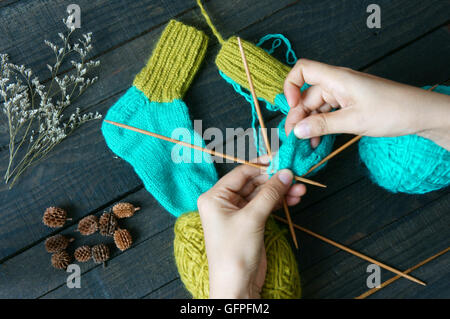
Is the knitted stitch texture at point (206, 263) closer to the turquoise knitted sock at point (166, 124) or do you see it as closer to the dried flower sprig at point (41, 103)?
the turquoise knitted sock at point (166, 124)

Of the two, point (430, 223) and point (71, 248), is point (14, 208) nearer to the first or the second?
point (71, 248)

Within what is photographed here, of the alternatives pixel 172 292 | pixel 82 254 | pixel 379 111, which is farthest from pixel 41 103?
pixel 379 111

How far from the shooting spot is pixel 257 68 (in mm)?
1071

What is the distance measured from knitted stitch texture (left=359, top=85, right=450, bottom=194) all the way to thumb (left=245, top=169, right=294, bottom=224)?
25cm

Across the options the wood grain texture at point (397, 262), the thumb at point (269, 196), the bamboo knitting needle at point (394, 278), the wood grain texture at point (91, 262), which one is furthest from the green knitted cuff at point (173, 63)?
the bamboo knitting needle at point (394, 278)

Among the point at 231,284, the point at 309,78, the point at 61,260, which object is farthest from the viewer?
the point at 61,260

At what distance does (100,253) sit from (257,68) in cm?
70

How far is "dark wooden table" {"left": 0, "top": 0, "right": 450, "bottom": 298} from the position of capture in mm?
1038

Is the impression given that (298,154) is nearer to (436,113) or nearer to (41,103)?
(436,113)

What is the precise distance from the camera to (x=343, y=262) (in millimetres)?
1047

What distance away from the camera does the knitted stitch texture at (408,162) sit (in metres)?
0.88

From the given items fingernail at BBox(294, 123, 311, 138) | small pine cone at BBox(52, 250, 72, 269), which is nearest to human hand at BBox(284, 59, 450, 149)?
fingernail at BBox(294, 123, 311, 138)

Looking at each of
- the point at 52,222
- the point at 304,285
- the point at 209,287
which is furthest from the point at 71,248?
the point at 304,285
